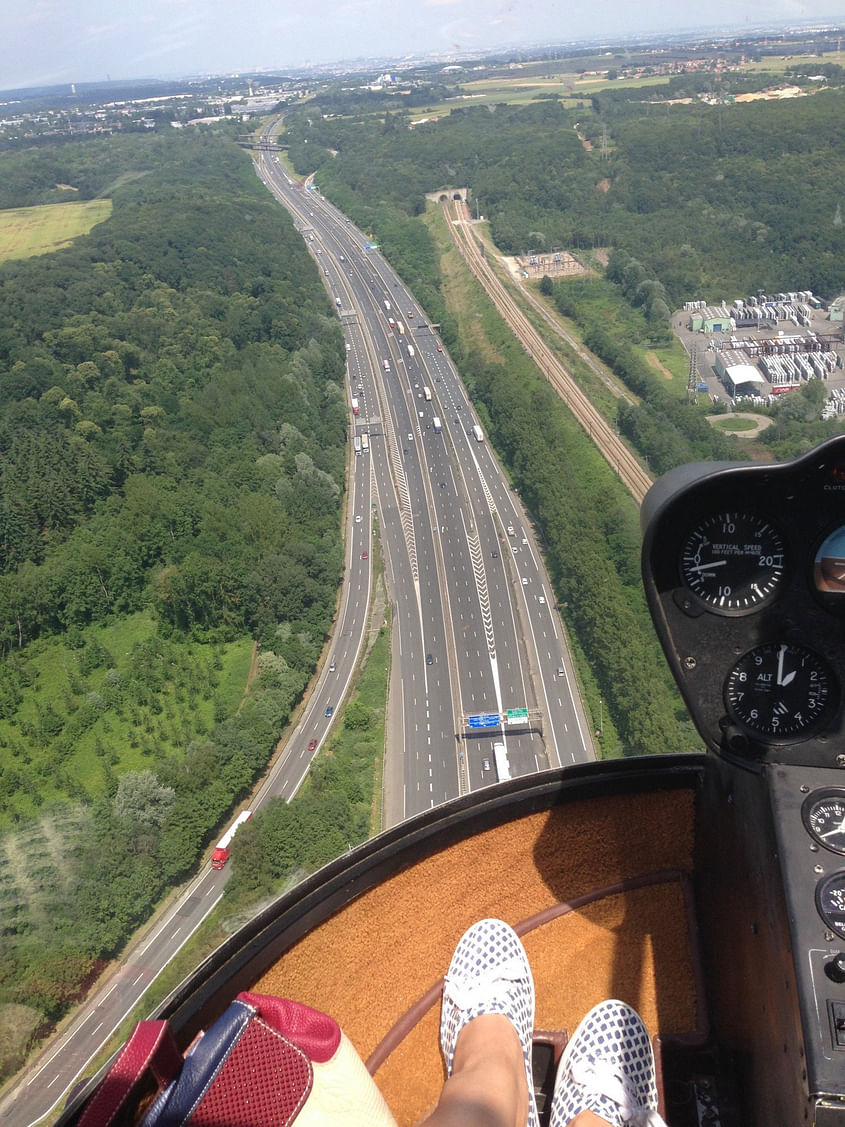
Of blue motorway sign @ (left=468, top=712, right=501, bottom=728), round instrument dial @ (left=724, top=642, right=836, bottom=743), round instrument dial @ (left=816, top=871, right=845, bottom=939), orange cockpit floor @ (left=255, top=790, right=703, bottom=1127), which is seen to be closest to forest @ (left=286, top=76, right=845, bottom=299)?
blue motorway sign @ (left=468, top=712, right=501, bottom=728)

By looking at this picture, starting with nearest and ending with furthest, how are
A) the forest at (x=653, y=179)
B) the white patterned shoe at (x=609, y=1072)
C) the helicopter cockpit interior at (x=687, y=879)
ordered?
1. the helicopter cockpit interior at (x=687, y=879)
2. the white patterned shoe at (x=609, y=1072)
3. the forest at (x=653, y=179)

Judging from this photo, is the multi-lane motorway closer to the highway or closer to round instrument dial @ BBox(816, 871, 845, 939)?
the highway

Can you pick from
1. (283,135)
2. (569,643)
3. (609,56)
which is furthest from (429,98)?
(569,643)

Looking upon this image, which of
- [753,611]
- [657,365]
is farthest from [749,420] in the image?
[753,611]

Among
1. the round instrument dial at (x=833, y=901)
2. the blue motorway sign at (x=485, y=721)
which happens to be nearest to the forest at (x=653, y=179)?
the blue motorway sign at (x=485, y=721)

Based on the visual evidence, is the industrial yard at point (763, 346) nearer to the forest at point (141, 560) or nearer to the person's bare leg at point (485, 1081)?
the forest at point (141, 560)

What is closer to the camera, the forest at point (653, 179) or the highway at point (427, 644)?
the highway at point (427, 644)

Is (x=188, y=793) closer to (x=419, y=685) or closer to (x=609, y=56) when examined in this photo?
(x=419, y=685)
